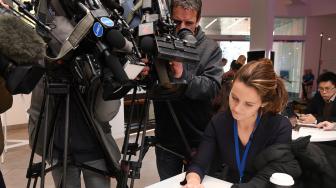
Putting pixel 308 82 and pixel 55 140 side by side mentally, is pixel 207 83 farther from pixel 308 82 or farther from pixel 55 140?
pixel 308 82

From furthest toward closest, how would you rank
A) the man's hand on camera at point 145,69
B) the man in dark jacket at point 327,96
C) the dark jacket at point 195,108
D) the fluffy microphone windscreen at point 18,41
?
the man in dark jacket at point 327,96
the dark jacket at point 195,108
the man's hand on camera at point 145,69
the fluffy microphone windscreen at point 18,41

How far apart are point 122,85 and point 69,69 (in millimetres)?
253

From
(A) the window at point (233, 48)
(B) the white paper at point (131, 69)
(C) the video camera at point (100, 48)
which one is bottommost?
(A) the window at point (233, 48)

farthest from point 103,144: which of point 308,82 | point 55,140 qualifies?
point 308,82

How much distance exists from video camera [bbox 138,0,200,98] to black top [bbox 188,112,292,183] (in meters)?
0.25

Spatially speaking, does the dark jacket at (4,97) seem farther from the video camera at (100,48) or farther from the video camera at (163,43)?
the video camera at (163,43)

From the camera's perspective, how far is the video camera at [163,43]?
3.97ft

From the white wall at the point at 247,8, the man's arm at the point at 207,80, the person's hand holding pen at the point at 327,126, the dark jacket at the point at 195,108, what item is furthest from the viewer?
the white wall at the point at 247,8

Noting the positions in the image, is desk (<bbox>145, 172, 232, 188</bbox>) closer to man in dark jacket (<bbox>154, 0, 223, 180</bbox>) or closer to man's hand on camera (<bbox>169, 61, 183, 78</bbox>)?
man in dark jacket (<bbox>154, 0, 223, 180</bbox>)

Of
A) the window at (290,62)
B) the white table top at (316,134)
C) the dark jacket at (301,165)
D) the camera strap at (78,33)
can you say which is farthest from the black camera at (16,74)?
the window at (290,62)

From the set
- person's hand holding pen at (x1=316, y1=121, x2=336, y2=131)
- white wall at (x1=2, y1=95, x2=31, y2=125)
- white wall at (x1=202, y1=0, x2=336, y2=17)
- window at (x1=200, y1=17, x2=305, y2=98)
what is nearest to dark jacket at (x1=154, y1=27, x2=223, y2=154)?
person's hand holding pen at (x1=316, y1=121, x2=336, y2=131)

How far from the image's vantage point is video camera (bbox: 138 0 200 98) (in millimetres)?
1210

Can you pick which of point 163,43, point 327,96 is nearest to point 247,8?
point 327,96

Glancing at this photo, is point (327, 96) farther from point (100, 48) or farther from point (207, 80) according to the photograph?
point (100, 48)
